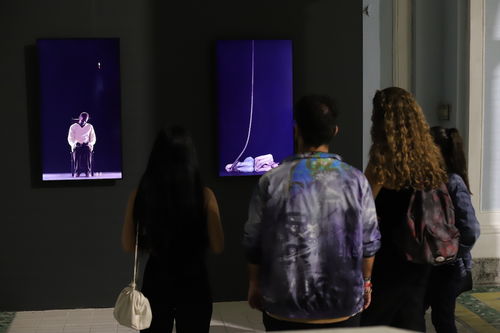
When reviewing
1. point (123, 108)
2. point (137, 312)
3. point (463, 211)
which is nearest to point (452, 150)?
point (463, 211)

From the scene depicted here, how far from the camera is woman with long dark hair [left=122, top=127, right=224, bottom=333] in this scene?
335 cm

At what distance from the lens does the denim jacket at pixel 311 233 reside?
9.32ft

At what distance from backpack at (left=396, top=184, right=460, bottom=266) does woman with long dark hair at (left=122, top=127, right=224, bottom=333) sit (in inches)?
35.0

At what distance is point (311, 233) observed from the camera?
2834 millimetres

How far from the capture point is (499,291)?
6.79m

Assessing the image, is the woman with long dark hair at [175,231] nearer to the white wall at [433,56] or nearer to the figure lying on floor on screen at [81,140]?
the figure lying on floor on screen at [81,140]

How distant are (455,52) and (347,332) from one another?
554 cm

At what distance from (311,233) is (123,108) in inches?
141

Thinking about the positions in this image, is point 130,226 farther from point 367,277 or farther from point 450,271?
point 450,271

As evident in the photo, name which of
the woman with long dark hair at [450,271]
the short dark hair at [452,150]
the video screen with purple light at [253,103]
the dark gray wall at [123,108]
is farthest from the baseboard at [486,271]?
the short dark hair at [452,150]

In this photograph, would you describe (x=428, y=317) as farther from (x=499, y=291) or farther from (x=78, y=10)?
(x=78, y=10)

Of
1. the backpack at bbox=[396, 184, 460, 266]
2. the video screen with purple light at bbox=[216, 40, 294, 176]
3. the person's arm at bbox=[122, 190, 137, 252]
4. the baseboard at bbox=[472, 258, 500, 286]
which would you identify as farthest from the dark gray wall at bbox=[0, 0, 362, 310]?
the backpack at bbox=[396, 184, 460, 266]

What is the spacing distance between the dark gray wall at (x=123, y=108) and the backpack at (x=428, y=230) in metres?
2.91

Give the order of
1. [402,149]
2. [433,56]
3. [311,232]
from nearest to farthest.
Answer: [311,232], [402,149], [433,56]
